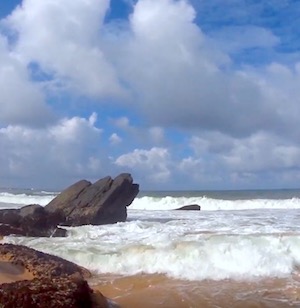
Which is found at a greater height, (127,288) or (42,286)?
(42,286)

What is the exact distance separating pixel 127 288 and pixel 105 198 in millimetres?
11476

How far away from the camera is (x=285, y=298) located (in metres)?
7.76

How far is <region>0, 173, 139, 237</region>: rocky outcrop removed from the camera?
50.6ft

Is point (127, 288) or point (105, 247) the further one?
point (105, 247)

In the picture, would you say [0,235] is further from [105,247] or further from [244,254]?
[244,254]

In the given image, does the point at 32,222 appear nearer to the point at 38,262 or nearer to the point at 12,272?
the point at 38,262

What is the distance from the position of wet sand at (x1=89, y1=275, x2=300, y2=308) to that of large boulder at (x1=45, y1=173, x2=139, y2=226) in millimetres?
9294

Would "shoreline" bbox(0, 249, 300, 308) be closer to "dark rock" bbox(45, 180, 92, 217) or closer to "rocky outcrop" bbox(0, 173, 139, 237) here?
"rocky outcrop" bbox(0, 173, 139, 237)

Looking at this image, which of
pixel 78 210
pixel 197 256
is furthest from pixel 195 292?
pixel 78 210

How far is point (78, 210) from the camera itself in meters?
19.2

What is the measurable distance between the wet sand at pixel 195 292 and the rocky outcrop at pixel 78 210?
21.3 feet

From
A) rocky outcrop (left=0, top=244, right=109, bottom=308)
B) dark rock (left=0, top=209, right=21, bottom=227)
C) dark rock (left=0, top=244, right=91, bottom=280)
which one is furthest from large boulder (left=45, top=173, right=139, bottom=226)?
rocky outcrop (left=0, top=244, right=109, bottom=308)

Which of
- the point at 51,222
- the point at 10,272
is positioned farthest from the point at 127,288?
the point at 51,222

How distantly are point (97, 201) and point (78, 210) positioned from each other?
37.7 inches
